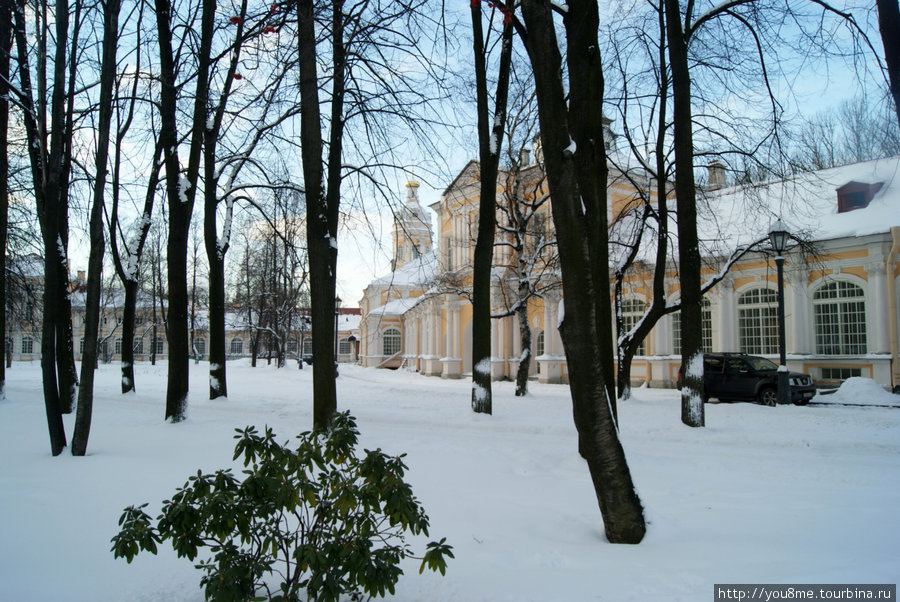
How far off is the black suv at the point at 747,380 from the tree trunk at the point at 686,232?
6603 mm

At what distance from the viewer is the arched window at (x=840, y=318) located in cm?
2103

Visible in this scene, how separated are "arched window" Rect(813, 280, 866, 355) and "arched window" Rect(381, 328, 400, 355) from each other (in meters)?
34.0

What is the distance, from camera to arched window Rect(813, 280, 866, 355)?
2103 cm

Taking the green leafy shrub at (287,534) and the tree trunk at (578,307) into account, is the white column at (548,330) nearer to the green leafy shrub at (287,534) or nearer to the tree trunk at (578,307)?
the tree trunk at (578,307)

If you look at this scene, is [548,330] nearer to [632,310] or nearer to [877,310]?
[632,310]

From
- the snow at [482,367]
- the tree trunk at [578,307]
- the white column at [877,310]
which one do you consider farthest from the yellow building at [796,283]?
the tree trunk at [578,307]

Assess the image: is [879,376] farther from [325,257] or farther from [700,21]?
[325,257]

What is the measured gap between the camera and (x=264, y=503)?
348 centimetres

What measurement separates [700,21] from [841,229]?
13.3 meters

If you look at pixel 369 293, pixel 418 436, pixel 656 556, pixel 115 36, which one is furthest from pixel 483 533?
pixel 369 293

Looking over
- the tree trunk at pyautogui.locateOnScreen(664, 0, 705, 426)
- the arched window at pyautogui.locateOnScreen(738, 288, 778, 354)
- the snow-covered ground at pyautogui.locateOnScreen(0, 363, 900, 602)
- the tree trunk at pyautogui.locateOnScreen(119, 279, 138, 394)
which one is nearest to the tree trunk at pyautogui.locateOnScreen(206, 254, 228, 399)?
the snow-covered ground at pyautogui.locateOnScreen(0, 363, 900, 602)

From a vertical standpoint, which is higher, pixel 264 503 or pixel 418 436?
pixel 264 503

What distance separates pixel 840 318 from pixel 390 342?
1383 inches

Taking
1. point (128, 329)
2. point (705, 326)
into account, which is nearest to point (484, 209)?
point (128, 329)
